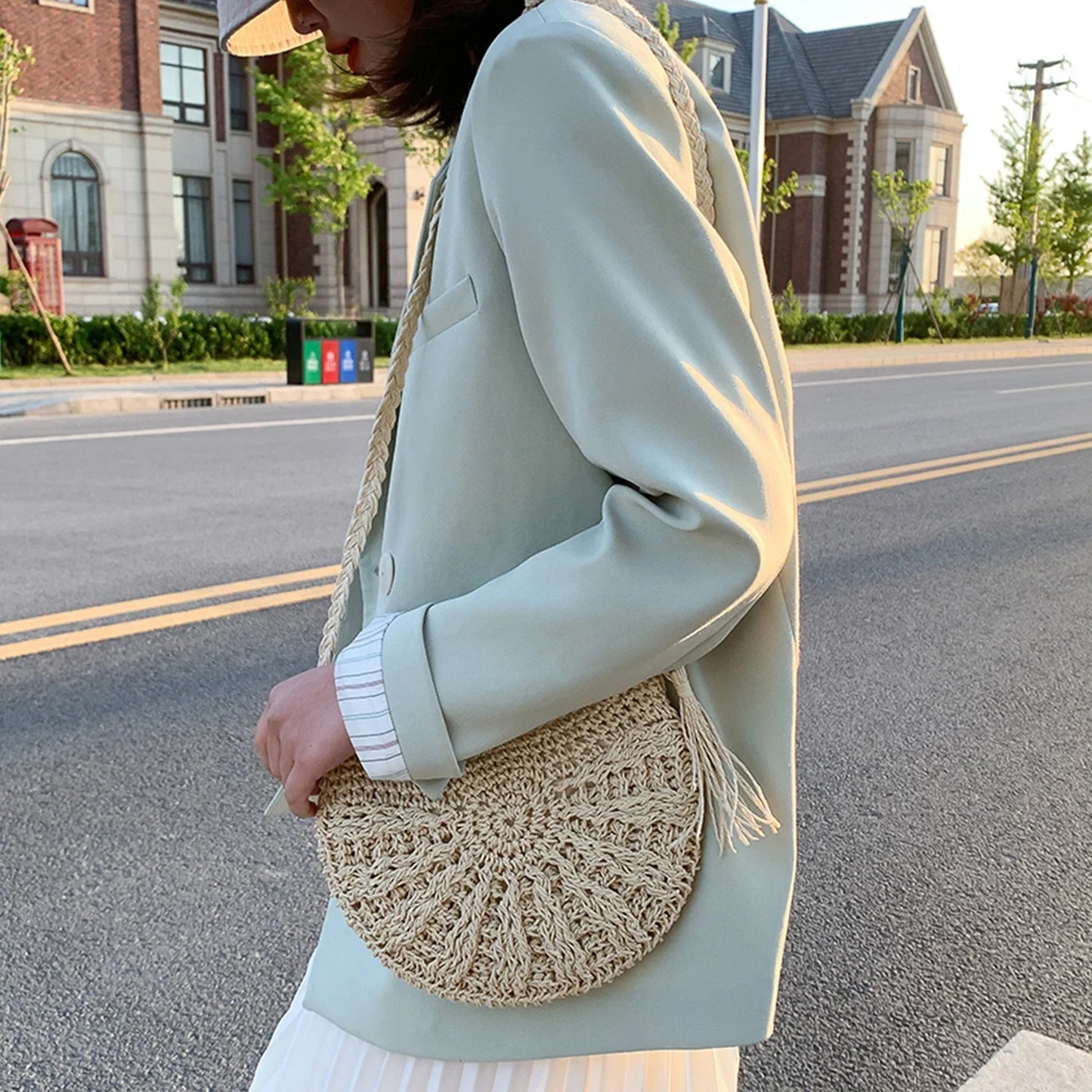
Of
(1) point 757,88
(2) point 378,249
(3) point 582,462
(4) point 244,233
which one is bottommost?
(3) point 582,462

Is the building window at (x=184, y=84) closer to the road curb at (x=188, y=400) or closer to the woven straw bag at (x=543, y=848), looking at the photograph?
the road curb at (x=188, y=400)

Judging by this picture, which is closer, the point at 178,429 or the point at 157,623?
the point at 157,623

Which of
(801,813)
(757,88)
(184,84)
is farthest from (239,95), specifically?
(801,813)

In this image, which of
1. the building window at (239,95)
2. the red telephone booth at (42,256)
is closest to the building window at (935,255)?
the building window at (239,95)

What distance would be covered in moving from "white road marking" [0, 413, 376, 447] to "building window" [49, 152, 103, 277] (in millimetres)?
17086

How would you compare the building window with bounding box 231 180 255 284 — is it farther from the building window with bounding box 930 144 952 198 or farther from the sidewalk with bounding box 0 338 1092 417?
the building window with bounding box 930 144 952 198

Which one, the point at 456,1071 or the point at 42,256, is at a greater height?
the point at 42,256

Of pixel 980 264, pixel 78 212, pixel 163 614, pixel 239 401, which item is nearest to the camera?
pixel 163 614

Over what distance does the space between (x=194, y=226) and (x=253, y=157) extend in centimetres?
242

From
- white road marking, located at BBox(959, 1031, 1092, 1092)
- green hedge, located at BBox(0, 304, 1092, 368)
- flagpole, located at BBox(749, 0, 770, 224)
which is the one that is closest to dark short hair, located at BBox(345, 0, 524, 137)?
white road marking, located at BBox(959, 1031, 1092, 1092)

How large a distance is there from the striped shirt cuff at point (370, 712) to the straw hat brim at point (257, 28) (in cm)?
60

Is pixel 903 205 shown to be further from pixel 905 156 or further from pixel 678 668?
pixel 678 668

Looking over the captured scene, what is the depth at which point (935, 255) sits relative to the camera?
152 feet

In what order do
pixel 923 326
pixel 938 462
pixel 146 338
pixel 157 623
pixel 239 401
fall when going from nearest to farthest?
1. pixel 157 623
2. pixel 938 462
3. pixel 239 401
4. pixel 146 338
5. pixel 923 326
